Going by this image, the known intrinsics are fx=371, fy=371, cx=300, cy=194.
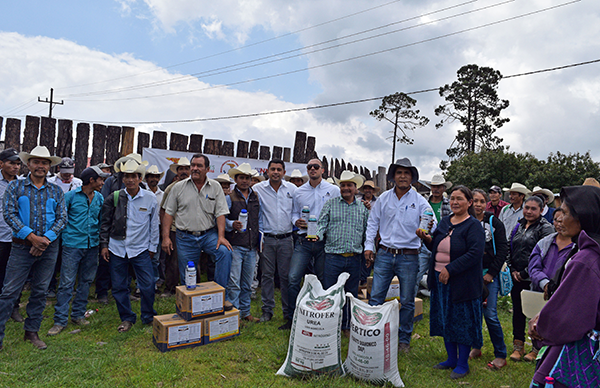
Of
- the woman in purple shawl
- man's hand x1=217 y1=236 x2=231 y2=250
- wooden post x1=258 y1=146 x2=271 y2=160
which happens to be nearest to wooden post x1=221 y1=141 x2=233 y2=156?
wooden post x1=258 y1=146 x2=271 y2=160

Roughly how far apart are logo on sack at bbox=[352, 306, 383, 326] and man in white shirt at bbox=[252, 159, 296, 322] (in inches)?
70.9

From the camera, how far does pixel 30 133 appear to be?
7094 millimetres

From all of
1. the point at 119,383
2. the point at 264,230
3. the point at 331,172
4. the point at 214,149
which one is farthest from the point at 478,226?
the point at 331,172

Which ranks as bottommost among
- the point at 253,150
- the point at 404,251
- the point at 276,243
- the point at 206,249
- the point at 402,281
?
the point at 402,281

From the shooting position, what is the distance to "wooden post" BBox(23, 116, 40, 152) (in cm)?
706

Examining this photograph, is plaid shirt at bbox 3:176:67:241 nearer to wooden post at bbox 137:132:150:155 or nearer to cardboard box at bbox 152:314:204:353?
cardboard box at bbox 152:314:204:353

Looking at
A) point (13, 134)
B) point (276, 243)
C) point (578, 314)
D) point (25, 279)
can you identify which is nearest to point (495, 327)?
point (578, 314)

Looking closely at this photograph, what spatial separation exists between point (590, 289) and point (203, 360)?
3.51 meters

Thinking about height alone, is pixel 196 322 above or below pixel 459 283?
below

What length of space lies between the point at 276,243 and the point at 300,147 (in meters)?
4.72

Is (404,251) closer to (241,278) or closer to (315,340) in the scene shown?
(315,340)

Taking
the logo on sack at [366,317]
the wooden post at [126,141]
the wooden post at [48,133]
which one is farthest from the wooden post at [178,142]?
the logo on sack at [366,317]

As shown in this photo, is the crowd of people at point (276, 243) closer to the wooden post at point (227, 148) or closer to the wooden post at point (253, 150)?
the wooden post at point (227, 148)

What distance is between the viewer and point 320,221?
490 cm
